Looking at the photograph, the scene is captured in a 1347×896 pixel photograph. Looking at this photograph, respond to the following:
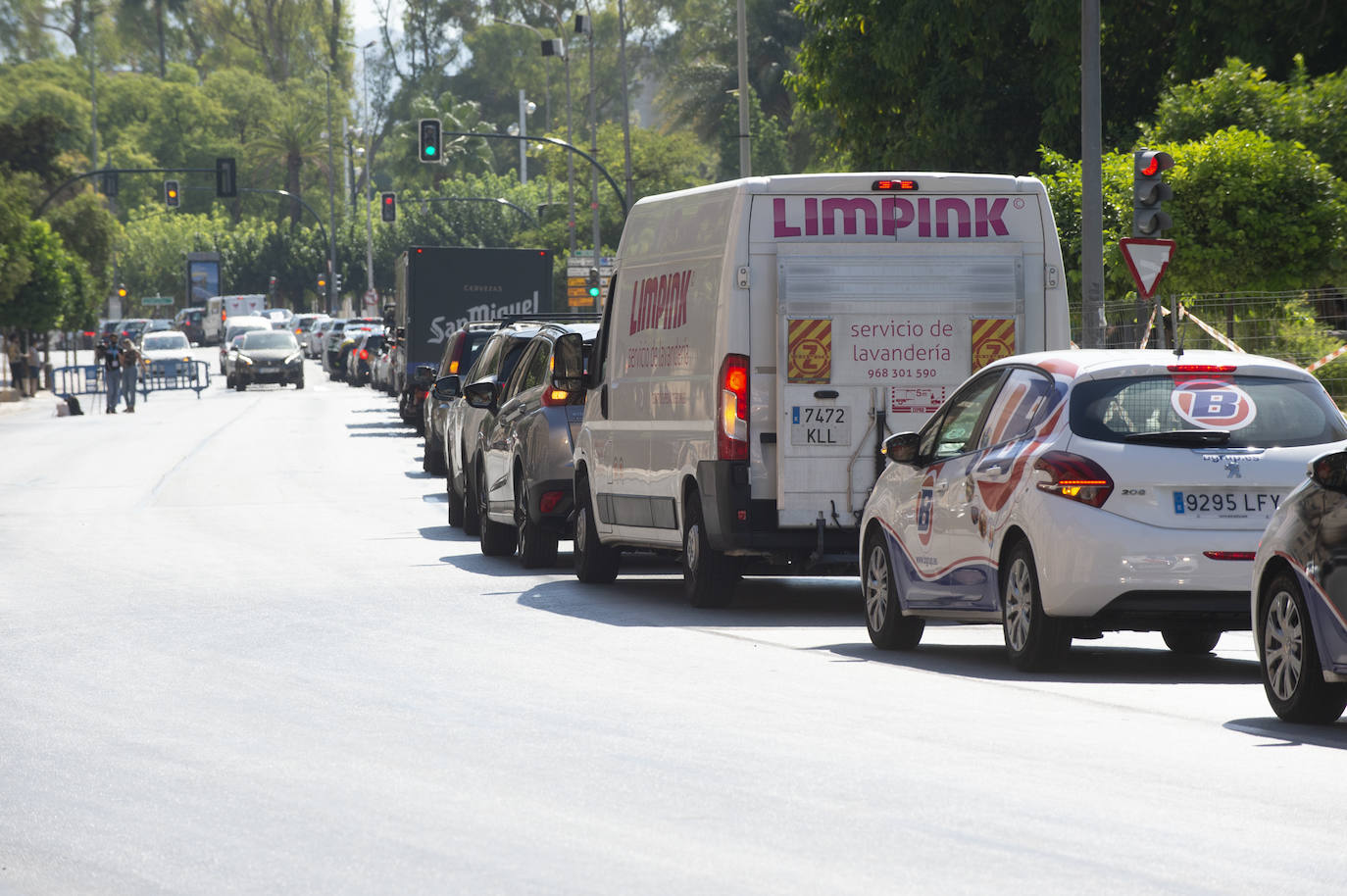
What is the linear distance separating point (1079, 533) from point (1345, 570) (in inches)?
73.0

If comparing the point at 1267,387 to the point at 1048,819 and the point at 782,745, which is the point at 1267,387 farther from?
the point at 1048,819

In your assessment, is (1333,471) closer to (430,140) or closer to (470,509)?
(470,509)

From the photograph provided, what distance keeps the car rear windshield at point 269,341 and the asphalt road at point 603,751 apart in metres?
56.5

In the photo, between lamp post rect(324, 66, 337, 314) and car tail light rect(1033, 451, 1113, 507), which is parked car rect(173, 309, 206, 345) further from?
car tail light rect(1033, 451, 1113, 507)

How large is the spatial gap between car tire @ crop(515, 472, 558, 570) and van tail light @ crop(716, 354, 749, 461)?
393 centimetres

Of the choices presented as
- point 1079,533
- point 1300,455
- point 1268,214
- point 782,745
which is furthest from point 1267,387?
point 1268,214

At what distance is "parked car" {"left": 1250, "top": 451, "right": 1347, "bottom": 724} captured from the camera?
8.74m

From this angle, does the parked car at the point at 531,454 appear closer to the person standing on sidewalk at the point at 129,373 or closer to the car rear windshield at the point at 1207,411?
the car rear windshield at the point at 1207,411

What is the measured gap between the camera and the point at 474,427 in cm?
2052

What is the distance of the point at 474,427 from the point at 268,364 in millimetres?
52211

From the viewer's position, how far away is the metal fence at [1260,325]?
23.4 m

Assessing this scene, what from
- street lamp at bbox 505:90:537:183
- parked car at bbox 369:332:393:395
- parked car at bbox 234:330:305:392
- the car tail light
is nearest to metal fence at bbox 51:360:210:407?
parked car at bbox 234:330:305:392

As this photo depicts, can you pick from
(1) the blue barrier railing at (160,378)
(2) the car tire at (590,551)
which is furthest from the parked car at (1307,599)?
(1) the blue barrier railing at (160,378)

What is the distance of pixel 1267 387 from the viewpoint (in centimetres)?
1078
